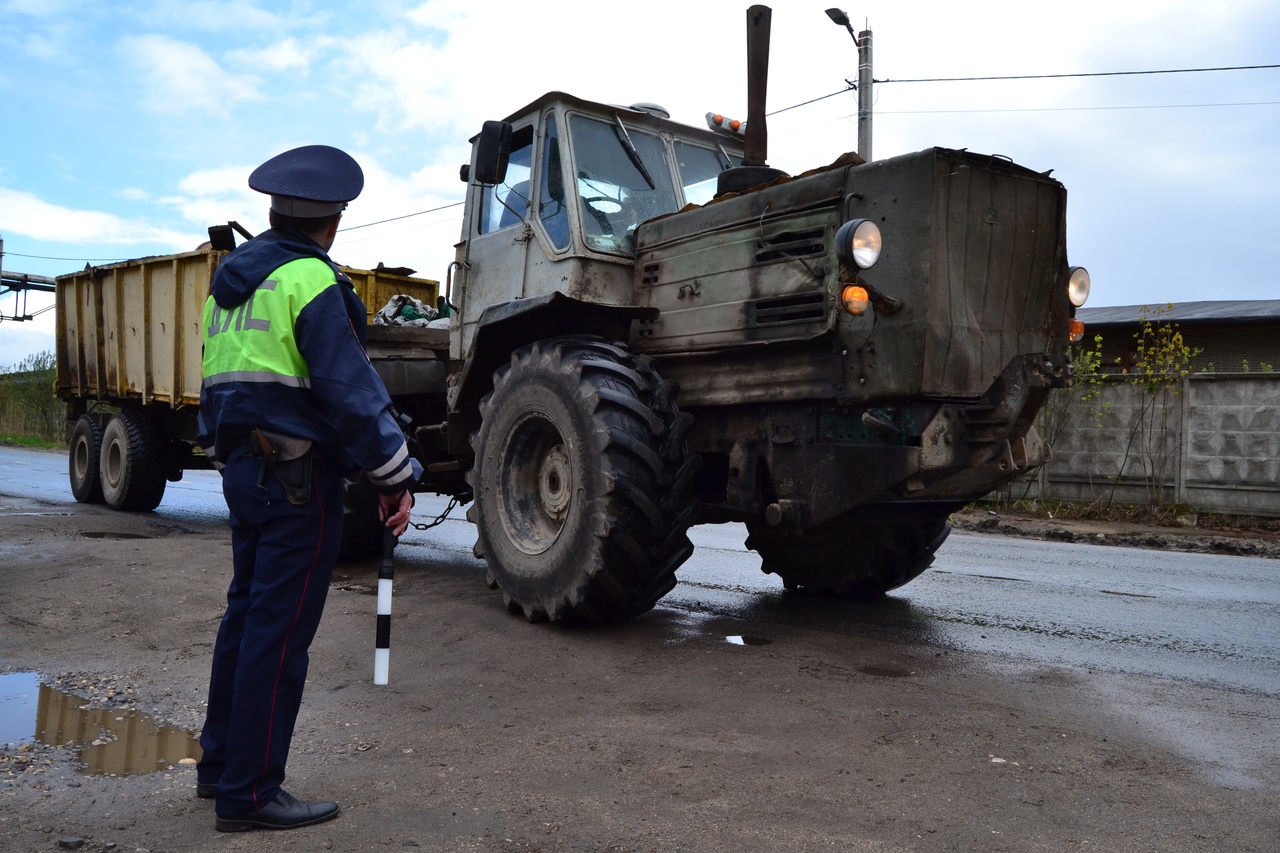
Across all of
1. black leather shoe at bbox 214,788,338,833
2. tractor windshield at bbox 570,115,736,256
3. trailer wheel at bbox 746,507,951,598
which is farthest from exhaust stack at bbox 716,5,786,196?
black leather shoe at bbox 214,788,338,833

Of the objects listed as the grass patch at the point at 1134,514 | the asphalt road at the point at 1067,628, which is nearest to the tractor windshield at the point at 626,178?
the asphalt road at the point at 1067,628

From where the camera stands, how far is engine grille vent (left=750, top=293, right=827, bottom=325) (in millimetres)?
5234

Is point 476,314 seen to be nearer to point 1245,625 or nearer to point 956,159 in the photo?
point 956,159

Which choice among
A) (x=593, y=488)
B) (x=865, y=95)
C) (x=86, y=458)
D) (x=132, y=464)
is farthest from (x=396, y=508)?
(x=865, y=95)

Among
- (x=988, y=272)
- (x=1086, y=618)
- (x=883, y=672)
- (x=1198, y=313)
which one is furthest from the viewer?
(x=1198, y=313)

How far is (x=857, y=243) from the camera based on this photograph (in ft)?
15.8

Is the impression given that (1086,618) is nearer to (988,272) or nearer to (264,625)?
(988,272)

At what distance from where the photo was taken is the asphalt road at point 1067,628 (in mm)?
4234

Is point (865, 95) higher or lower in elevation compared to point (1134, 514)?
higher

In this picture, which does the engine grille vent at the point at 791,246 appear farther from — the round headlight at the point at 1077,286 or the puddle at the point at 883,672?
the puddle at the point at 883,672

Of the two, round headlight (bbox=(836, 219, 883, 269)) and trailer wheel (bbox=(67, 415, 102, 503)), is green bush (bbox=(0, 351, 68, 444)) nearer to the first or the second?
trailer wheel (bbox=(67, 415, 102, 503))

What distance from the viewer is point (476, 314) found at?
733cm

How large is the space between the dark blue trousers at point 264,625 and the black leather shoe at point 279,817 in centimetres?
2

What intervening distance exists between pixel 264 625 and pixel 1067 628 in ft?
15.9
